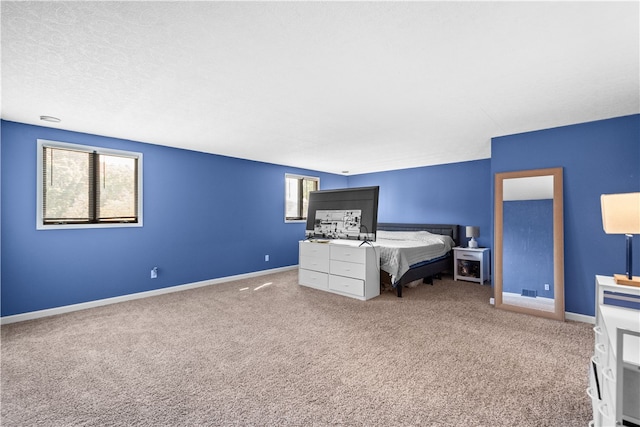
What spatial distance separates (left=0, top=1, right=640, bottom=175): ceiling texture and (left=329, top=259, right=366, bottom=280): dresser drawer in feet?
6.32

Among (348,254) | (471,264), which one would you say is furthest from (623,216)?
(471,264)

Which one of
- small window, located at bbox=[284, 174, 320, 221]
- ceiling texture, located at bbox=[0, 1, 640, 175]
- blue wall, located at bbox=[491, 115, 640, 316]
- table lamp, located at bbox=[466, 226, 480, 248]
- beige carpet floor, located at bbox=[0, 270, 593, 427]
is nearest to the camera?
ceiling texture, located at bbox=[0, 1, 640, 175]

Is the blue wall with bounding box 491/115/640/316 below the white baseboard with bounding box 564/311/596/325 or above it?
above

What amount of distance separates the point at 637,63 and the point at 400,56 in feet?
5.63

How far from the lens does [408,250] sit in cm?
448

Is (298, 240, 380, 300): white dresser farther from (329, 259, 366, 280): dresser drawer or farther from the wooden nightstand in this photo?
the wooden nightstand

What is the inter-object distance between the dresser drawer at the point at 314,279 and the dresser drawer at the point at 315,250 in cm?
29

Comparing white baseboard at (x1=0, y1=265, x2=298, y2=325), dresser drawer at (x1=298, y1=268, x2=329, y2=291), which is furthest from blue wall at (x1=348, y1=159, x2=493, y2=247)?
white baseboard at (x1=0, y1=265, x2=298, y2=325)

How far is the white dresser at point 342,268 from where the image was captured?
4.17 meters

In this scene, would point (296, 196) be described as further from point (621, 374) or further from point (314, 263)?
point (621, 374)

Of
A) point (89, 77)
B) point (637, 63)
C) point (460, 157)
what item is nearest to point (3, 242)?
point (89, 77)

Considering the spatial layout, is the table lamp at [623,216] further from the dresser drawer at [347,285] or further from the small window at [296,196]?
the small window at [296,196]

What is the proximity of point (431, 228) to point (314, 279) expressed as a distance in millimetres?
2960

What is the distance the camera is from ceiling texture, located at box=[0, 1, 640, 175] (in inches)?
61.2
